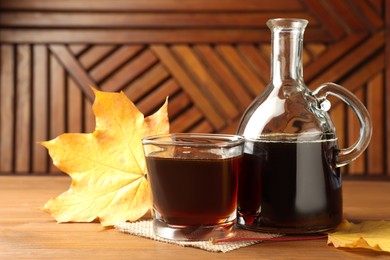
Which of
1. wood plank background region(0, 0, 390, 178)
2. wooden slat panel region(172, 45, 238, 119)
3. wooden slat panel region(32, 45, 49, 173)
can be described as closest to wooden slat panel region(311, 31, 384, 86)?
wood plank background region(0, 0, 390, 178)

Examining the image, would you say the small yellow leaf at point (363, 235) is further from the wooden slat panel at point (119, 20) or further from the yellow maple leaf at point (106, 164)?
the wooden slat panel at point (119, 20)

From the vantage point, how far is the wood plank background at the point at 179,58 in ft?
7.32

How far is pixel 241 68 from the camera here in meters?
2.24

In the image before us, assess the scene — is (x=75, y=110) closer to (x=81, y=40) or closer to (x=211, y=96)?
(x=81, y=40)

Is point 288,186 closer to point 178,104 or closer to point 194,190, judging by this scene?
point 194,190

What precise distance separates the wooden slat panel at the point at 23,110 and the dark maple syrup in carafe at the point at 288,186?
1824 millimetres

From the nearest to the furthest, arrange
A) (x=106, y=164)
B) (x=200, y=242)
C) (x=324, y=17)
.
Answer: (x=200, y=242) → (x=106, y=164) → (x=324, y=17)

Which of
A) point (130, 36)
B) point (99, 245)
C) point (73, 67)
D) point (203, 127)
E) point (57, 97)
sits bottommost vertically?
point (99, 245)

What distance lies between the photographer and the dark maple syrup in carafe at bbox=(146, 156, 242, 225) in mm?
530

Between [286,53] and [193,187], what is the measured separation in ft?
0.55

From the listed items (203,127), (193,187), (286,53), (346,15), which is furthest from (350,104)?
(346,15)

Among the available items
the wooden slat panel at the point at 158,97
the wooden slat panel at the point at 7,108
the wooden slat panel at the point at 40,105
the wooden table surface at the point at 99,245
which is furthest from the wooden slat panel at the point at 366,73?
the wooden table surface at the point at 99,245

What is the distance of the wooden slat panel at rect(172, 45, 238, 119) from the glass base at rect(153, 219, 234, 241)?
66.8 inches

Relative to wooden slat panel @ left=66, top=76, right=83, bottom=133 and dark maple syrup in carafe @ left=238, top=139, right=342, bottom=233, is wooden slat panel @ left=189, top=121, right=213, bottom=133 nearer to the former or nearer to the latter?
wooden slat panel @ left=66, top=76, right=83, bottom=133
